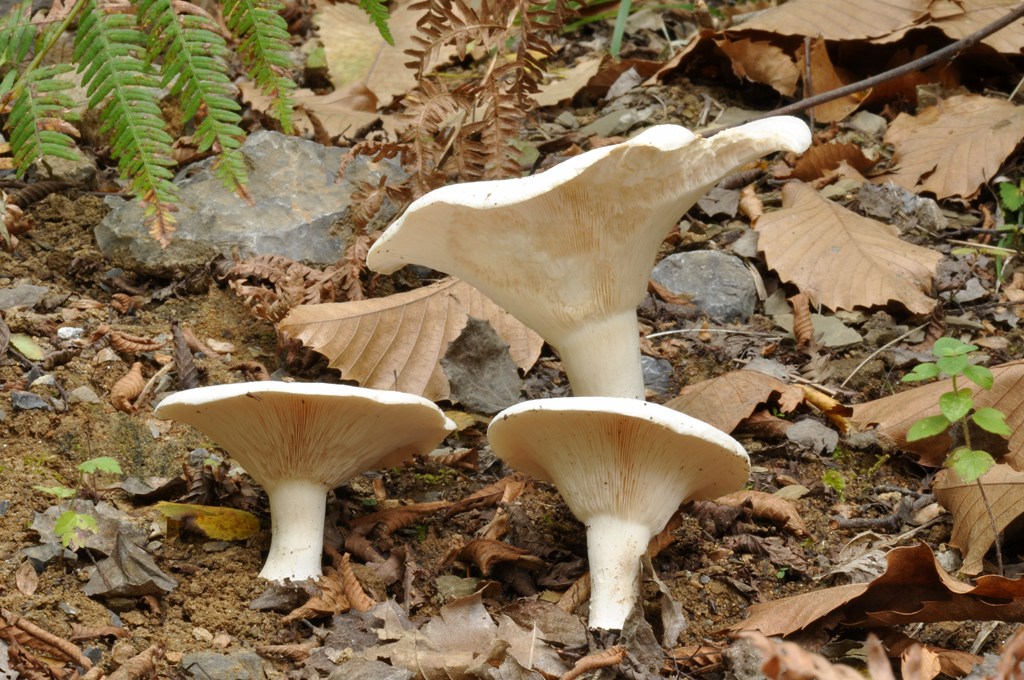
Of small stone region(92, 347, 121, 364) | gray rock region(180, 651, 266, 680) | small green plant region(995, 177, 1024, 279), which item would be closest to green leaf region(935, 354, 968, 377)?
small green plant region(995, 177, 1024, 279)

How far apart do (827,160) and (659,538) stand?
2.45 meters

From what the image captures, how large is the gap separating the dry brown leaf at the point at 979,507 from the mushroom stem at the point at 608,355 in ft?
3.03

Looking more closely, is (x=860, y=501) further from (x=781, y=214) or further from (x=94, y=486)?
(x=94, y=486)

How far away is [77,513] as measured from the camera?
2.69 meters

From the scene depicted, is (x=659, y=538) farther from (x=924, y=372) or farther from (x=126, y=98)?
(x=126, y=98)

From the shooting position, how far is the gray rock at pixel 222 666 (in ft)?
7.71

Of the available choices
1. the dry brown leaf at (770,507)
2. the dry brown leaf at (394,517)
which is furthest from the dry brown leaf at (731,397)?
the dry brown leaf at (394,517)

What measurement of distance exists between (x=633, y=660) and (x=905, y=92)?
370 centimetres

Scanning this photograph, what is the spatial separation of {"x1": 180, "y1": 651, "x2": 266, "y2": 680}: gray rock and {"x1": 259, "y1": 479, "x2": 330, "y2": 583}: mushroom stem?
330mm

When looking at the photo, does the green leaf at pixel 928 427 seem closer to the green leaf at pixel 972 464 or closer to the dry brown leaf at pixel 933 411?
the green leaf at pixel 972 464

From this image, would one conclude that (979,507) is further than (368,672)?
Yes

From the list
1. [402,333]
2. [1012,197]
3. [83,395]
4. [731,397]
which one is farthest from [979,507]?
[83,395]

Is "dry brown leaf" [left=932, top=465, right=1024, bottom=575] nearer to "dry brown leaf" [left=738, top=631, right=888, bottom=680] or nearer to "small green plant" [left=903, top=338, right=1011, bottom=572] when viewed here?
"small green plant" [left=903, top=338, right=1011, bottom=572]

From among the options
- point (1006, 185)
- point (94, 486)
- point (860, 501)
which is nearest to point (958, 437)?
point (860, 501)
